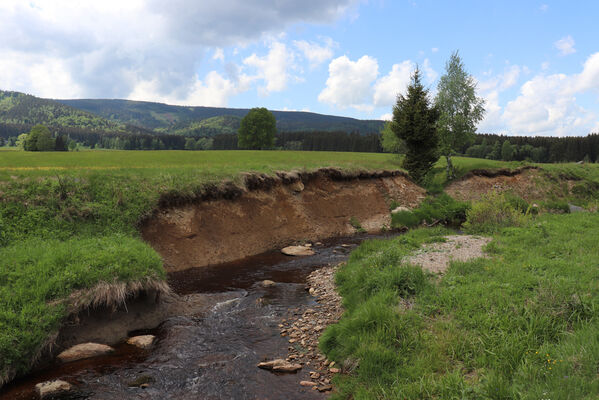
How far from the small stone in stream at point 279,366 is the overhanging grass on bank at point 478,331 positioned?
0.97 meters

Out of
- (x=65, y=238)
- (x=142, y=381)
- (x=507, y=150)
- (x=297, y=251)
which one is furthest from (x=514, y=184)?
(x=507, y=150)

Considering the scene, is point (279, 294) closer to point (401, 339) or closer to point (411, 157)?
point (401, 339)

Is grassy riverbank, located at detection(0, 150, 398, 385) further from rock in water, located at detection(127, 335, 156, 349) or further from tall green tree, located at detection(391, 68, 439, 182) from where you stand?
tall green tree, located at detection(391, 68, 439, 182)

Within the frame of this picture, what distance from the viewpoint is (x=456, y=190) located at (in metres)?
39.6

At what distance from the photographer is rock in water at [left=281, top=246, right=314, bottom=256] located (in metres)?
19.1

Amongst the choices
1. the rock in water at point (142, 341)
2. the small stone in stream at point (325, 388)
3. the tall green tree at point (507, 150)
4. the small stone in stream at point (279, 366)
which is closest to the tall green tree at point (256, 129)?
the rock in water at point (142, 341)

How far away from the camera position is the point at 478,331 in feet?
22.5

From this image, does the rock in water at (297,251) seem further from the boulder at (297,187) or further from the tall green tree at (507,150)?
the tall green tree at (507,150)

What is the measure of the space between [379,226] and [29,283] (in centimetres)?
2415

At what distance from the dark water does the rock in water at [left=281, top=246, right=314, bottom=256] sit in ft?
18.0

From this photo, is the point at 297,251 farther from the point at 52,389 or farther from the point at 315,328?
the point at 52,389

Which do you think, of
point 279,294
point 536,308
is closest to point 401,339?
point 536,308

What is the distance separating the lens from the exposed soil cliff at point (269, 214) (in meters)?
17.3

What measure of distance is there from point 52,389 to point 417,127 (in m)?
36.1
